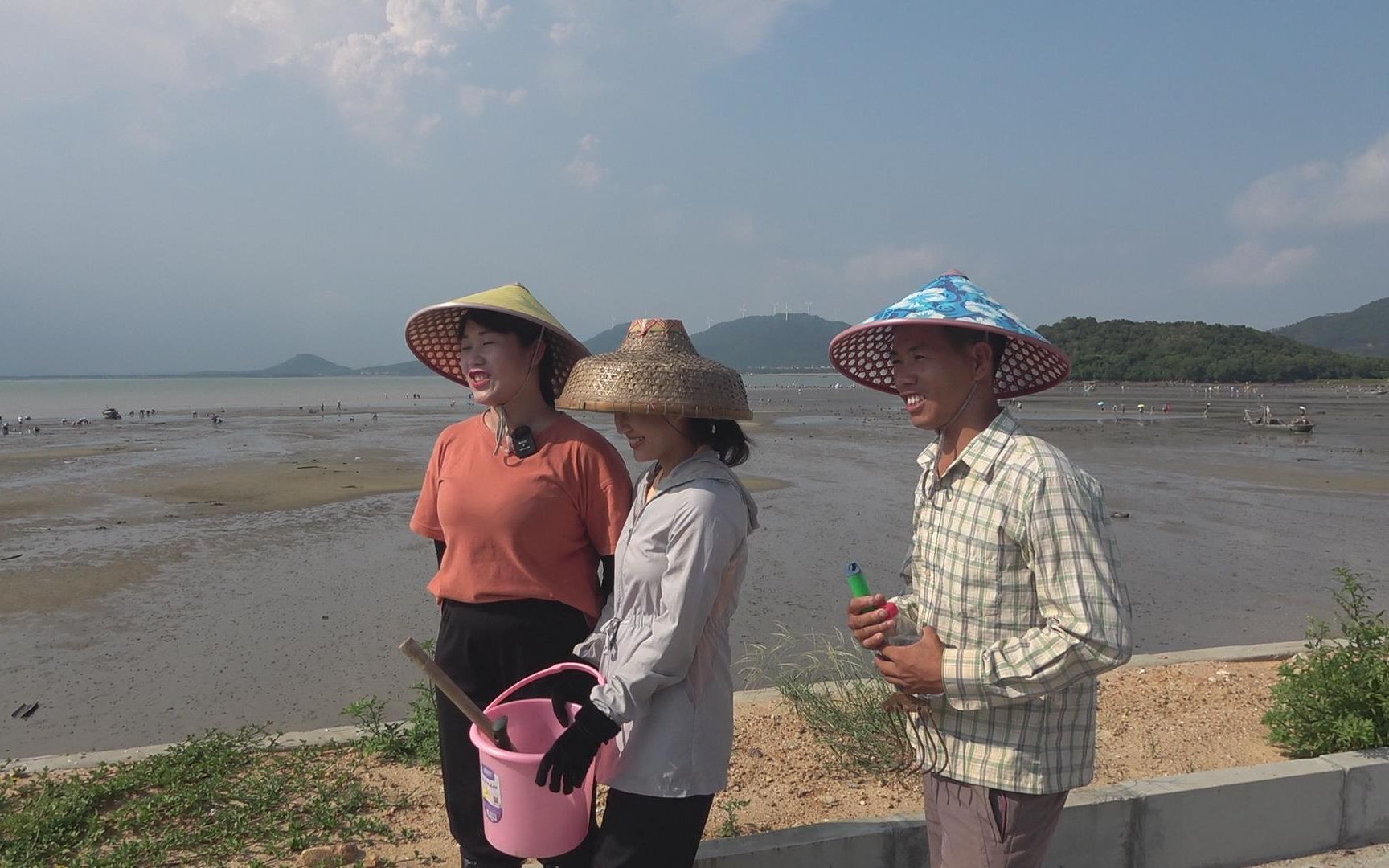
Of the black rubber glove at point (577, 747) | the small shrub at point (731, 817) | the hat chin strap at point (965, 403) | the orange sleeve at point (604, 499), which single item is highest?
the hat chin strap at point (965, 403)

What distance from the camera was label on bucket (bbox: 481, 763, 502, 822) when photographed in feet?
6.89

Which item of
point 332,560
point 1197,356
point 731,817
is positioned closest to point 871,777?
point 731,817

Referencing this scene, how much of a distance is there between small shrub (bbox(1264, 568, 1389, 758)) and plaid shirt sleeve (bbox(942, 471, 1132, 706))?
2.95 meters

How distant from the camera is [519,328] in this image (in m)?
2.61

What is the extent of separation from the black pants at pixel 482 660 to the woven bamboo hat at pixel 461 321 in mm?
738

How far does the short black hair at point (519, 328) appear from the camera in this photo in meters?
2.58

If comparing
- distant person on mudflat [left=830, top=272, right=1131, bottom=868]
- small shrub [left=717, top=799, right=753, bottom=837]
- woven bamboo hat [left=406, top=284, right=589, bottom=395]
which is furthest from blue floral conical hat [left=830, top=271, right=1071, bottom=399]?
small shrub [left=717, top=799, right=753, bottom=837]

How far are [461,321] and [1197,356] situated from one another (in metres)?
95.8

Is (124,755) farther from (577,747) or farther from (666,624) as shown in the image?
(666,624)

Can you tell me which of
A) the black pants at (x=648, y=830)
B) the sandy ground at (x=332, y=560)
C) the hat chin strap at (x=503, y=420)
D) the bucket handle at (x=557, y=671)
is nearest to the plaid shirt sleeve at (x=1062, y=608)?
the black pants at (x=648, y=830)

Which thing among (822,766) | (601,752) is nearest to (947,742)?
(601,752)

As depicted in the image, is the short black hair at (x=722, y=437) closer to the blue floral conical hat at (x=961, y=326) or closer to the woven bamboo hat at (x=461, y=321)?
the blue floral conical hat at (x=961, y=326)

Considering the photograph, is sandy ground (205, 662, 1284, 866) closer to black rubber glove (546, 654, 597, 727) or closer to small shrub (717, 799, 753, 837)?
Answer: small shrub (717, 799, 753, 837)

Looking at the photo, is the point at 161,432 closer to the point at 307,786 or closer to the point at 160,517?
the point at 160,517
